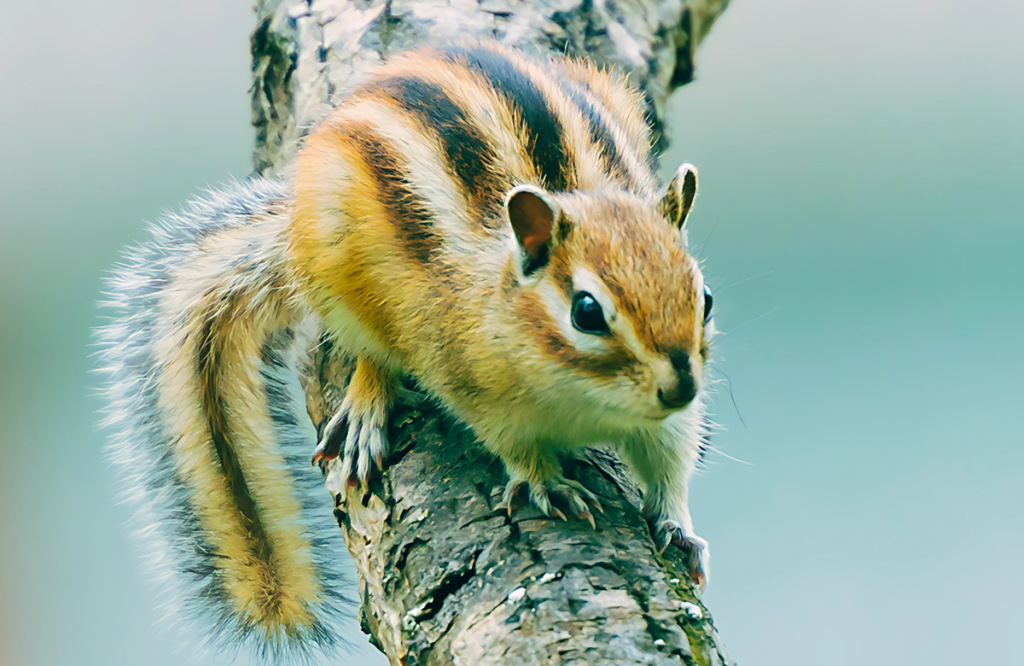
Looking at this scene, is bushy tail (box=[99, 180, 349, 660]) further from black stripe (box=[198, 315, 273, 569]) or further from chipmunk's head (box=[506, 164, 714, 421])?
chipmunk's head (box=[506, 164, 714, 421])

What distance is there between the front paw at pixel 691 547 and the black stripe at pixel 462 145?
38cm

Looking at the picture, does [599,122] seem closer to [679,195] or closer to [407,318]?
[679,195]

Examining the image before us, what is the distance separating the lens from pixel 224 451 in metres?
1.03

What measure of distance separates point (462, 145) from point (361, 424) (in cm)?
36

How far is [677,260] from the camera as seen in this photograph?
60cm

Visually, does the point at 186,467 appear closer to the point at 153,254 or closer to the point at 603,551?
the point at 153,254

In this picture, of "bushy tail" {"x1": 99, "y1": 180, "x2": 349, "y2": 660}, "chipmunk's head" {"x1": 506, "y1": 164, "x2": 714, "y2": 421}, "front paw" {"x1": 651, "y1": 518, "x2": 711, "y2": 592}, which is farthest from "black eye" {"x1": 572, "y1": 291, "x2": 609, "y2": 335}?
"bushy tail" {"x1": 99, "y1": 180, "x2": 349, "y2": 660}

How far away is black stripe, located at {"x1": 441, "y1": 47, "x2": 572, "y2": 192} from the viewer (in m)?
0.73

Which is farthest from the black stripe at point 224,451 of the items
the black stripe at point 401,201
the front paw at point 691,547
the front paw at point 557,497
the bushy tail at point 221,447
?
the front paw at point 691,547

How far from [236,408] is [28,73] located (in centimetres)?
73

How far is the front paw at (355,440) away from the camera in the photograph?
818 millimetres

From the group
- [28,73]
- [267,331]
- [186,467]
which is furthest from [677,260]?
[28,73]

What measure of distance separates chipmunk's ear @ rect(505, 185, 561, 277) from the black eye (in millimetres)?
66

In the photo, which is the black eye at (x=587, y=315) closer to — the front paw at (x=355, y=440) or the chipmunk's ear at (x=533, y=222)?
the chipmunk's ear at (x=533, y=222)
